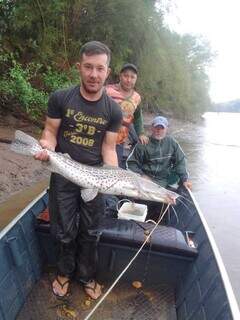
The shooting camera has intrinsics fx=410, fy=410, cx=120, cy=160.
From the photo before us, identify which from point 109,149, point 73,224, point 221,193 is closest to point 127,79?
point 109,149

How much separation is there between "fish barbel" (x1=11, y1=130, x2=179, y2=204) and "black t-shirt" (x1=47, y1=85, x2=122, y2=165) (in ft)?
0.64

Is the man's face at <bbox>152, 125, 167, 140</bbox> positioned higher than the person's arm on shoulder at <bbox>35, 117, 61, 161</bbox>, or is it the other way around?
the person's arm on shoulder at <bbox>35, 117, 61, 161</bbox>

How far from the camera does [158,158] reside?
5.61m

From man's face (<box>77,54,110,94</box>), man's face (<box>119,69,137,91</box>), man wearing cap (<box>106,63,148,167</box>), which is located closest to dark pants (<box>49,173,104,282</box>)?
man's face (<box>77,54,110,94</box>)

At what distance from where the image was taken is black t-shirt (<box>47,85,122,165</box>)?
11.4 feet

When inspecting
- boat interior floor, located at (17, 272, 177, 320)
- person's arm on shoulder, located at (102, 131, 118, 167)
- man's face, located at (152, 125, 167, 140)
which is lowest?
boat interior floor, located at (17, 272, 177, 320)

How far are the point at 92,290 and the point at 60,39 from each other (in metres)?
11.7

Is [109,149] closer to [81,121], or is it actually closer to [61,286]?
[81,121]

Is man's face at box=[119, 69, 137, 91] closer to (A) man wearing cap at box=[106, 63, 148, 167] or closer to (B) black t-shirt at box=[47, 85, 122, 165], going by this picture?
(A) man wearing cap at box=[106, 63, 148, 167]

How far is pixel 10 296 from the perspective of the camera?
362cm

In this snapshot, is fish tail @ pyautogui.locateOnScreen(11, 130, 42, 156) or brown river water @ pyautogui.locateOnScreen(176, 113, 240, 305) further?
brown river water @ pyautogui.locateOnScreen(176, 113, 240, 305)

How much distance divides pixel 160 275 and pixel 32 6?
11.0 metres

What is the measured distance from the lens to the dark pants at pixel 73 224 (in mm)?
3648

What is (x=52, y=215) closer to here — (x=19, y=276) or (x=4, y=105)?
(x=19, y=276)
